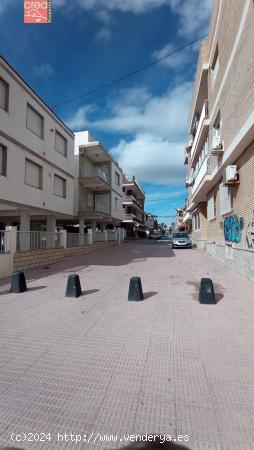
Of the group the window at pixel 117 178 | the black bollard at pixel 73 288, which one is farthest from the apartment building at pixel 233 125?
the window at pixel 117 178

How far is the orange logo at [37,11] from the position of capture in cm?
759

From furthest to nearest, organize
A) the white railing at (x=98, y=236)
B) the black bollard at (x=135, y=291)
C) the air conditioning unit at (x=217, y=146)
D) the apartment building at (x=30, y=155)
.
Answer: the white railing at (x=98, y=236) < the apartment building at (x=30, y=155) < the air conditioning unit at (x=217, y=146) < the black bollard at (x=135, y=291)

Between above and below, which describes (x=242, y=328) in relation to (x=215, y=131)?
below

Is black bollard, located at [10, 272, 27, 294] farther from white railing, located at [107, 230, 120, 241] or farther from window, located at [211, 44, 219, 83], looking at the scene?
white railing, located at [107, 230, 120, 241]

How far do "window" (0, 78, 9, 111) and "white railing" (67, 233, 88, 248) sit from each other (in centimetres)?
815

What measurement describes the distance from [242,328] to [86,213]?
19.8 meters

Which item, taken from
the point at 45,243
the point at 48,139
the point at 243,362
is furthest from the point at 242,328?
the point at 48,139

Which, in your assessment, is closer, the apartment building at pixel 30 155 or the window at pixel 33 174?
the apartment building at pixel 30 155

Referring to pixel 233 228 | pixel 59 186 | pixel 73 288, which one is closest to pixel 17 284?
pixel 73 288

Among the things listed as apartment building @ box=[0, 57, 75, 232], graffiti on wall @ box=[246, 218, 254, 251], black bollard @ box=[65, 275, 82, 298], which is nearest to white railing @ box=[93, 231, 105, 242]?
apartment building @ box=[0, 57, 75, 232]

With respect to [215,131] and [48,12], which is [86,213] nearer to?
[215,131]

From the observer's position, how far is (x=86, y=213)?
23.6 meters

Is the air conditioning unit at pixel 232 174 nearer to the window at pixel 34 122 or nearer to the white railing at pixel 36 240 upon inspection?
the white railing at pixel 36 240

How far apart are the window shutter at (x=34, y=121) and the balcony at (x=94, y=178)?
8.56m
